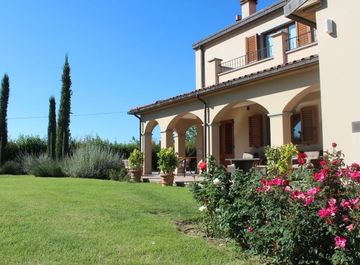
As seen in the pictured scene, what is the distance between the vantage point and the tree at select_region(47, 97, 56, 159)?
1030 inches

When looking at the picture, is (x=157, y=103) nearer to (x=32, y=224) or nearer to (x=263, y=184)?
(x=32, y=224)

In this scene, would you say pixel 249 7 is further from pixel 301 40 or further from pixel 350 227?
pixel 350 227

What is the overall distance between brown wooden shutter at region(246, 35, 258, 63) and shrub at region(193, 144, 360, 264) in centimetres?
1214

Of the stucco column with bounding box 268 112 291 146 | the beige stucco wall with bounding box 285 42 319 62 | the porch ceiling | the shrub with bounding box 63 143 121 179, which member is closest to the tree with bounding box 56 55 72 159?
the shrub with bounding box 63 143 121 179

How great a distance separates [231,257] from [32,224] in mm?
3327

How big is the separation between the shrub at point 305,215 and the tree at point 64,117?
807 inches

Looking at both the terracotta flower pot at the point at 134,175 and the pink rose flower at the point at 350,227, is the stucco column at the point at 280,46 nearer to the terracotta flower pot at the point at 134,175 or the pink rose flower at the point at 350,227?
the terracotta flower pot at the point at 134,175

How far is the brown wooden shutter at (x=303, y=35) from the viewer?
14453 mm

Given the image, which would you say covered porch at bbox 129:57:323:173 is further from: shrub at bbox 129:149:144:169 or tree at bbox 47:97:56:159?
tree at bbox 47:97:56:159

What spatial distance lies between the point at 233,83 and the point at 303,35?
3322mm

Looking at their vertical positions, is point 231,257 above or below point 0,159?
below

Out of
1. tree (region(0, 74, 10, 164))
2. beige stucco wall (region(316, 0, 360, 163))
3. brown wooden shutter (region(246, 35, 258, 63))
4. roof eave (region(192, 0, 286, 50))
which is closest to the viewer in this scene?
beige stucco wall (region(316, 0, 360, 163))

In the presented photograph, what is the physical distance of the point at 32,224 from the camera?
6.76 m

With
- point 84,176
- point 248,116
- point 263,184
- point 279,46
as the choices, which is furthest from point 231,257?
point 84,176
